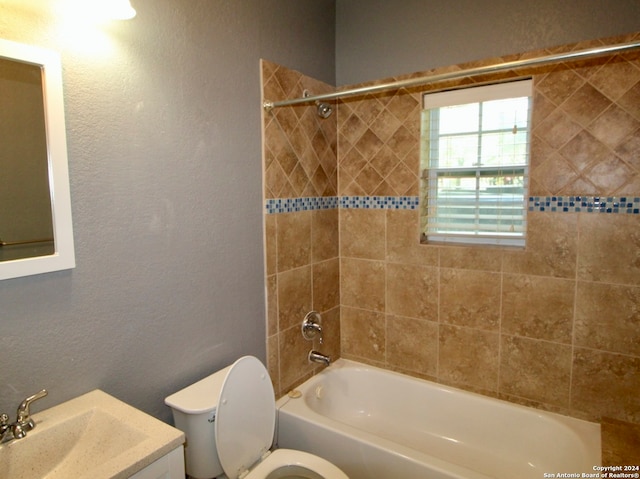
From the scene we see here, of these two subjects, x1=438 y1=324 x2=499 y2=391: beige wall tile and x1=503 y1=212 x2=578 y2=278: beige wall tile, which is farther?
x1=438 y1=324 x2=499 y2=391: beige wall tile

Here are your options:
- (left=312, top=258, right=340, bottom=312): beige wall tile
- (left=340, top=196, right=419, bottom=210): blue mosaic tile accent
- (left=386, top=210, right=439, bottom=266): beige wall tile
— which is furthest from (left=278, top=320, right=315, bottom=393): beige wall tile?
(left=340, top=196, right=419, bottom=210): blue mosaic tile accent

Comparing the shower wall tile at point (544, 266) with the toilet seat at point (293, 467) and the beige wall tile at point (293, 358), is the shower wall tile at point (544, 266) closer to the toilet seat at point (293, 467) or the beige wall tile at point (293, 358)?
the beige wall tile at point (293, 358)

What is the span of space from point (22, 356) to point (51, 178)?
21.8 inches

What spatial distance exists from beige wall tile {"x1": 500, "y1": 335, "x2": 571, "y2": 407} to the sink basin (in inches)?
69.6

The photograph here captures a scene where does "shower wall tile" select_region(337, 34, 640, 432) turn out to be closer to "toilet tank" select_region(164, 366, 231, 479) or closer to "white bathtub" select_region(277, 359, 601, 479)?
"white bathtub" select_region(277, 359, 601, 479)

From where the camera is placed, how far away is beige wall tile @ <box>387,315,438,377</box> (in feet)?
8.01

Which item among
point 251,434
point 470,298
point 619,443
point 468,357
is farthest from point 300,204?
point 619,443

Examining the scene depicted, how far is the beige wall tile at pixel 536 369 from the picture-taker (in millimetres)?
2072

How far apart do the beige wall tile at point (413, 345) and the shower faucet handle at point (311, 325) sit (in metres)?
0.47

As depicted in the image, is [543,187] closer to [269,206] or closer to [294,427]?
[269,206]

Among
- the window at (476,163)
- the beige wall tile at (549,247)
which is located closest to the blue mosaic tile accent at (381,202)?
the window at (476,163)

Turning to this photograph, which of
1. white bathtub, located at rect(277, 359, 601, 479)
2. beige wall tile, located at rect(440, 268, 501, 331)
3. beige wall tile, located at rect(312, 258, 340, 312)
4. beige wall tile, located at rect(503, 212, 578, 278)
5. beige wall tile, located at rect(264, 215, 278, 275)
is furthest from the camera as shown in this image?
beige wall tile, located at rect(312, 258, 340, 312)

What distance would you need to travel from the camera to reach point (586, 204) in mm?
1938

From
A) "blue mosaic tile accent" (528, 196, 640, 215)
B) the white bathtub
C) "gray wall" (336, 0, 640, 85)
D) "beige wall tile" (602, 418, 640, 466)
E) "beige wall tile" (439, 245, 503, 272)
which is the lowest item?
the white bathtub
